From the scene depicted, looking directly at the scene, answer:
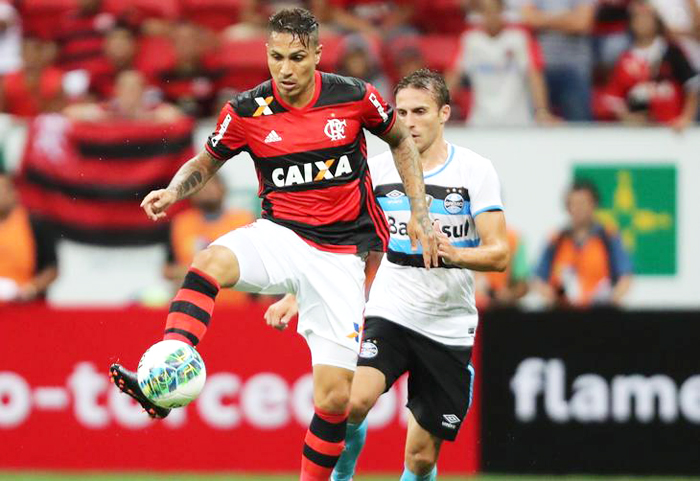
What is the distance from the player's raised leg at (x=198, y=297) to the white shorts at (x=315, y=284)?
0.19 m

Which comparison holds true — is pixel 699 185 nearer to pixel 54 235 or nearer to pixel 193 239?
pixel 193 239

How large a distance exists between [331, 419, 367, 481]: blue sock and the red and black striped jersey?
112 centimetres

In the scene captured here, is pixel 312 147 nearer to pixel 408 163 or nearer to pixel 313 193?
pixel 313 193

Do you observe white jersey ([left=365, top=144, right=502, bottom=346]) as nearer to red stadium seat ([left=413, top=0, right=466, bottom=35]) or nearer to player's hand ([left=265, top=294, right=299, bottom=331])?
player's hand ([left=265, top=294, right=299, bottom=331])

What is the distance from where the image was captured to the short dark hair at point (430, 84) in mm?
7742

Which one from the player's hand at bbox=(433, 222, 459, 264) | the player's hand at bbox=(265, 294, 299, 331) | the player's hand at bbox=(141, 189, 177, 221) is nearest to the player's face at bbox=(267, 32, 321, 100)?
the player's hand at bbox=(141, 189, 177, 221)

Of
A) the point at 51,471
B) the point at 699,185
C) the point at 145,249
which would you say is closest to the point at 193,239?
the point at 145,249

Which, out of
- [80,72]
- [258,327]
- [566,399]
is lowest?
[566,399]

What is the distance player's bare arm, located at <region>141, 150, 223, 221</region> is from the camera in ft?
22.0

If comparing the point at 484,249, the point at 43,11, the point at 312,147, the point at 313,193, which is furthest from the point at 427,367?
the point at 43,11

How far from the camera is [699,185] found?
38.4 feet

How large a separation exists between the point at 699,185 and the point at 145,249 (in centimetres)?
461

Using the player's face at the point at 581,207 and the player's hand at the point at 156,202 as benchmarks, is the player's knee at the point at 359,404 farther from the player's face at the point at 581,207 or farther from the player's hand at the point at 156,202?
the player's face at the point at 581,207

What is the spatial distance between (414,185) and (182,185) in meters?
1.17
